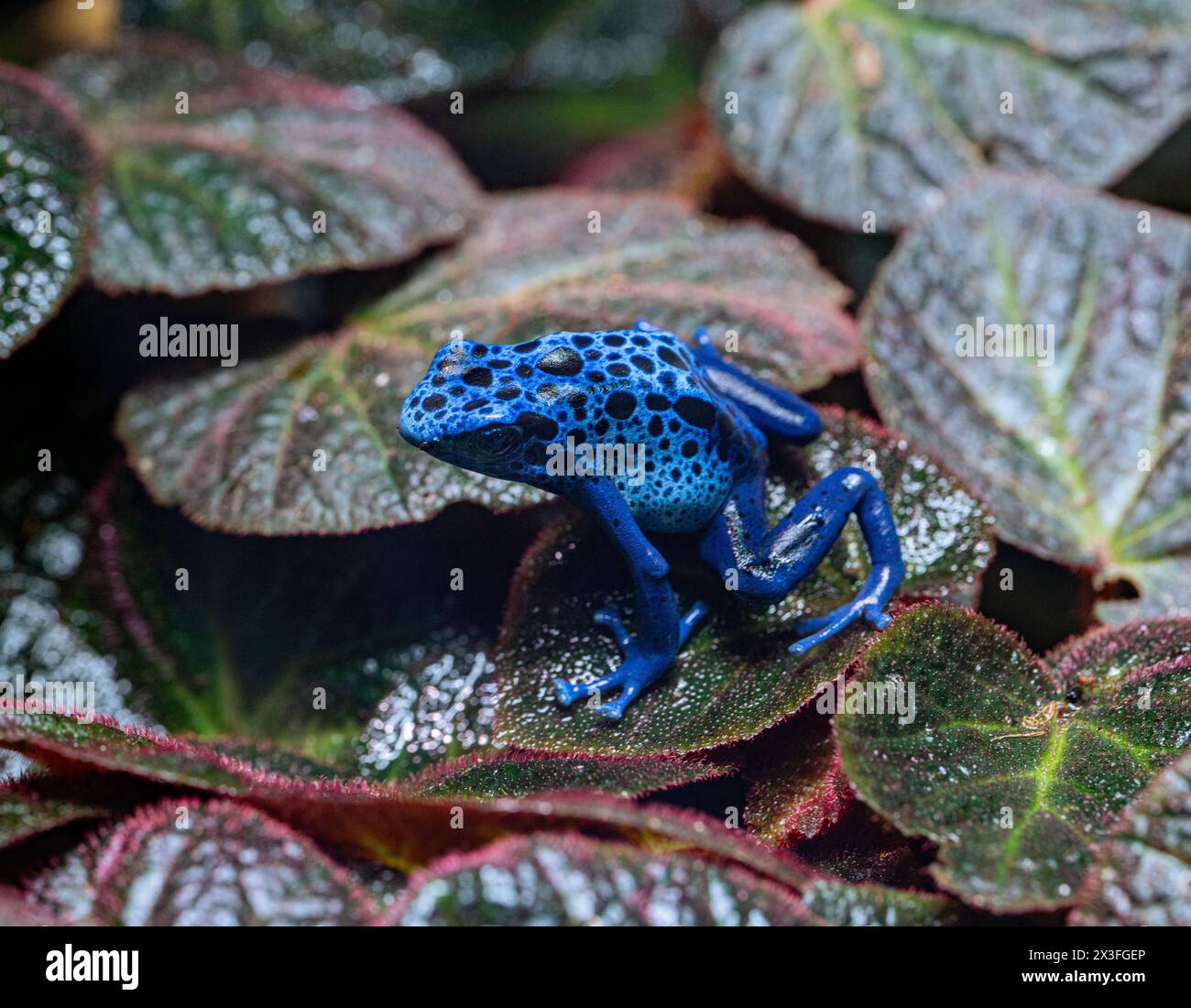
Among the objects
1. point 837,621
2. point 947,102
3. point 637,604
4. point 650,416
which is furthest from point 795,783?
point 947,102

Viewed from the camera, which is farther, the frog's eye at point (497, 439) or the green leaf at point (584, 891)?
the frog's eye at point (497, 439)

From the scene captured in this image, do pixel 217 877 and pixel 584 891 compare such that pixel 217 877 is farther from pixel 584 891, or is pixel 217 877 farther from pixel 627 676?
pixel 627 676

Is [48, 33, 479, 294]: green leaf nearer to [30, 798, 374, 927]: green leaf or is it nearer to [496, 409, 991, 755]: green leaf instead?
[496, 409, 991, 755]: green leaf

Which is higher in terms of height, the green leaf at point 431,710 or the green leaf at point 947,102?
the green leaf at point 947,102

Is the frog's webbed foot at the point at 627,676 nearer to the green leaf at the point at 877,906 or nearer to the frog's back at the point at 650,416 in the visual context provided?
the frog's back at the point at 650,416

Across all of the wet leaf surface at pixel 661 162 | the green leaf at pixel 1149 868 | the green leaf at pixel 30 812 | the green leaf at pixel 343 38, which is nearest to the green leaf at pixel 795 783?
the green leaf at pixel 1149 868

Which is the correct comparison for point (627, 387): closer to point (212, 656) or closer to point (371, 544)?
point (371, 544)

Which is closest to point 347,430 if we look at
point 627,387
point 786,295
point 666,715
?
point 627,387

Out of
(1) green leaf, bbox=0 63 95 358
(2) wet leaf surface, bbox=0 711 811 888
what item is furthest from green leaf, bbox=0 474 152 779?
(2) wet leaf surface, bbox=0 711 811 888
